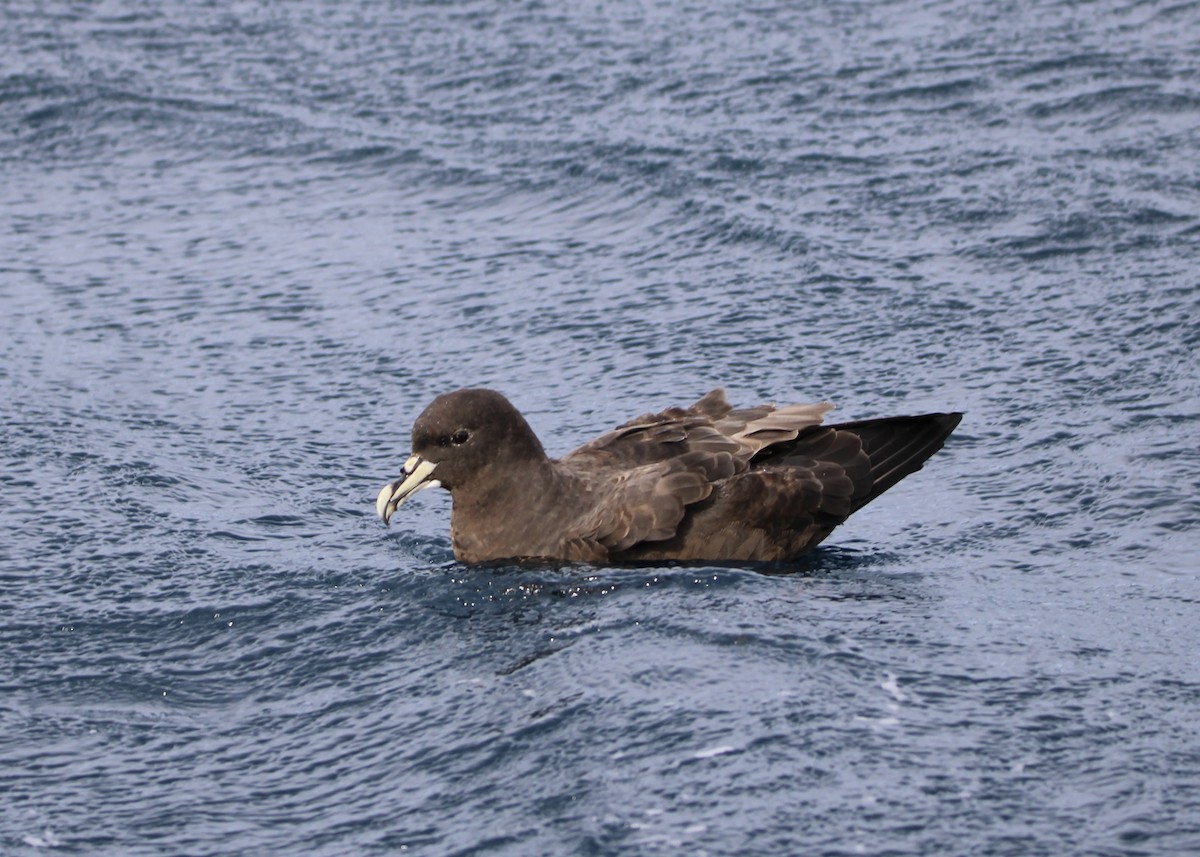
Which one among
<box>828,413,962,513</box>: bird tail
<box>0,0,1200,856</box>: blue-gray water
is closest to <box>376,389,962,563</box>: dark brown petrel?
<box>828,413,962,513</box>: bird tail

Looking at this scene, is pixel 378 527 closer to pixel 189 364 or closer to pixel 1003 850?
pixel 189 364

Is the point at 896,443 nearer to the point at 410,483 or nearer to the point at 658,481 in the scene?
the point at 658,481

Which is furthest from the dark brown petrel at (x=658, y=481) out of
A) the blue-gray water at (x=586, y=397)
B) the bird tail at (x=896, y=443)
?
the blue-gray water at (x=586, y=397)

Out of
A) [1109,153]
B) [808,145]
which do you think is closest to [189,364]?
[808,145]

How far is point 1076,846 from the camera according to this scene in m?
5.57

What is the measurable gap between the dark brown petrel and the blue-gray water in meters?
0.19

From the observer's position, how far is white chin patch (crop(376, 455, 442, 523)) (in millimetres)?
7889

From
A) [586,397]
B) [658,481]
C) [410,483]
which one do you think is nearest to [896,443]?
[658,481]

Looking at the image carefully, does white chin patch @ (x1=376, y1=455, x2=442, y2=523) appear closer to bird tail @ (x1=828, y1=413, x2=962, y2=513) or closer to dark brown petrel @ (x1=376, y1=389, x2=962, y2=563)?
dark brown petrel @ (x1=376, y1=389, x2=962, y2=563)

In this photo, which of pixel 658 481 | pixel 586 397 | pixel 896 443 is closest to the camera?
pixel 658 481

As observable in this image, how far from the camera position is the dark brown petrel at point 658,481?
25.4ft

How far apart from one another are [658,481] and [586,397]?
2.28 meters

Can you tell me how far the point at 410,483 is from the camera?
26.1ft

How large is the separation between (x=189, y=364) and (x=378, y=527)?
8.50ft
